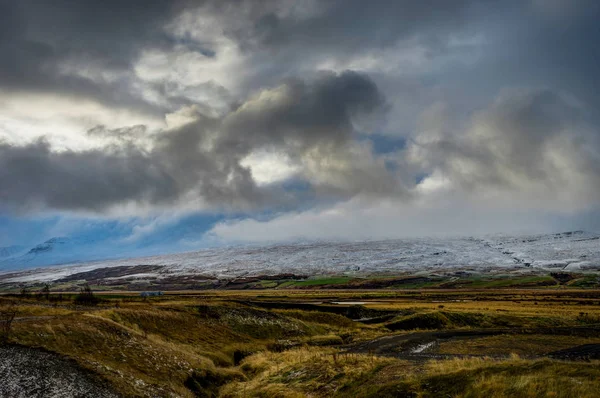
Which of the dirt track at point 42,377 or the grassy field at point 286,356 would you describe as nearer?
the dirt track at point 42,377

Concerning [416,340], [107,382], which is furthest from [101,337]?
[416,340]

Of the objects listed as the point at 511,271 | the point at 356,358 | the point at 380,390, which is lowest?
the point at 511,271

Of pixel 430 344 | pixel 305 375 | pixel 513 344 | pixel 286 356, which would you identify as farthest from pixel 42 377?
pixel 513 344

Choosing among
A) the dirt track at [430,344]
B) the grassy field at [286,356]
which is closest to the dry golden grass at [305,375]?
the grassy field at [286,356]

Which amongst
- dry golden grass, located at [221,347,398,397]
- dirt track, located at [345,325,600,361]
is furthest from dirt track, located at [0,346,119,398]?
dirt track, located at [345,325,600,361]

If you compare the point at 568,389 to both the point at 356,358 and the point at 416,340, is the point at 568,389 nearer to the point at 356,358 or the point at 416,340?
the point at 356,358

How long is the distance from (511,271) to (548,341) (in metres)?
172

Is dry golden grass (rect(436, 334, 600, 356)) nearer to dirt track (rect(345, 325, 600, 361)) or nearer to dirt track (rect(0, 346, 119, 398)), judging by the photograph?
dirt track (rect(345, 325, 600, 361))

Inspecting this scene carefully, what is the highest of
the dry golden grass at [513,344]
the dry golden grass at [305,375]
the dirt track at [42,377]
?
the dirt track at [42,377]

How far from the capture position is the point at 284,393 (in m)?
23.8

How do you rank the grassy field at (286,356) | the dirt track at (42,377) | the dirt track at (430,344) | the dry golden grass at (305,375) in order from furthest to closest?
the dirt track at (430,344) < the dry golden grass at (305,375) < the grassy field at (286,356) < the dirt track at (42,377)

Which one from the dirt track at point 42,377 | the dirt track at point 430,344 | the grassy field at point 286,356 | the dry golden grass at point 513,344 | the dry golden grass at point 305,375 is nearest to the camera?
the dirt track at point 42,377

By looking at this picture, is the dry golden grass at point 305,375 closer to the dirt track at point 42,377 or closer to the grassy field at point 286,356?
the grassy field at point 286,356

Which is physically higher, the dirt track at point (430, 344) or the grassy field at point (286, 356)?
the grassy field at point (286, 356)
